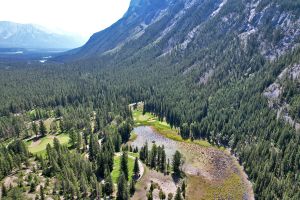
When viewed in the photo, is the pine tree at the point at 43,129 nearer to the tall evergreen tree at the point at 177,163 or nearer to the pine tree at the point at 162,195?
the tall evergreen tree at the point at 177,163

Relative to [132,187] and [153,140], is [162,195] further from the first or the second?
[153,140]

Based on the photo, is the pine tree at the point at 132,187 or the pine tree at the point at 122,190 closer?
the pine tree at the point at 122,190

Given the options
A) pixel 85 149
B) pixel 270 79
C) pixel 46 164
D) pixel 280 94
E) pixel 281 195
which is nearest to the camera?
pixel 281 195

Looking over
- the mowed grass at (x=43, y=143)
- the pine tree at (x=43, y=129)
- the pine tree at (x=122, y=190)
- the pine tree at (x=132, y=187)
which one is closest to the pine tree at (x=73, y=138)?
the mowed grass at (x=43, y=143)

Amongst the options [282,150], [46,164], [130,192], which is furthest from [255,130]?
[46,164]

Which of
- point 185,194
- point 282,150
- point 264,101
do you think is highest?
point 264,101

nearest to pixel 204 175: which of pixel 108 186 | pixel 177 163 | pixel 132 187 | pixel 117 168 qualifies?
pixel 177 163

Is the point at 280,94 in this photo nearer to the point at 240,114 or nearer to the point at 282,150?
the point at 240,114

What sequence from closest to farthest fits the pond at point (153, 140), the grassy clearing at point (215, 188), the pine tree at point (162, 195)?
the pine tree at point (162, 195), the grassy clearing at point (215, 188), the pond at point (153, 140)

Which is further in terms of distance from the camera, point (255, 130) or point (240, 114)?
point (240, 114)

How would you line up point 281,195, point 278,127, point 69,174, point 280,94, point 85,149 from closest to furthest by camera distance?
point 281,195 < point 69,174 < point 278,127 < point 85,149 < point 280,94

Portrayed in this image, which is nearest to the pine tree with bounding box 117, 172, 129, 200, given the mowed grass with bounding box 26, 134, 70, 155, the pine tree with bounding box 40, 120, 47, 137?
the mowed grass with bounding box 26, 134, 70, 155
